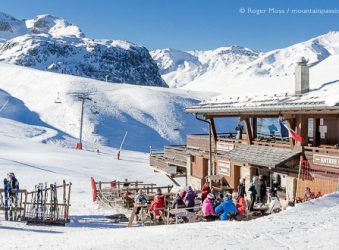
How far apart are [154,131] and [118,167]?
3901 cm

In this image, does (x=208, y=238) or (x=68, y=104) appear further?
(x=68, y=104)

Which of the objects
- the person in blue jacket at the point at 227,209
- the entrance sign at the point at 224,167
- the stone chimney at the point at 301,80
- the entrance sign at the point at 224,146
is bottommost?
the person in blue jacket at the point at 227,209

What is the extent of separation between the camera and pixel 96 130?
244ft

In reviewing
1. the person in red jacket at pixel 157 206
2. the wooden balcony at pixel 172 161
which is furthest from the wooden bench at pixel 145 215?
the wooden balcony at pixel 172 161

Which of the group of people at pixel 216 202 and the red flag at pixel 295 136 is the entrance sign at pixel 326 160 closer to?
the red flag at pixel 295 136

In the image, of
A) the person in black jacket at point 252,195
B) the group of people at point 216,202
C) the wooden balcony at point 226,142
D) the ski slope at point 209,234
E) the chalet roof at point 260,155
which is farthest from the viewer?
the wooden balcony at point 226,142

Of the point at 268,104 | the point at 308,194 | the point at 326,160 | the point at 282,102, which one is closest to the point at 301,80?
the point at 282,102

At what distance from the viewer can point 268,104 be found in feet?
62.6

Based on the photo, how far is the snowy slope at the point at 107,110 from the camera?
75125 mm

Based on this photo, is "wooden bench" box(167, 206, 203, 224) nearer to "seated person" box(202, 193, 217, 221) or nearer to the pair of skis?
"seated person" box(202, 193, 217, 221)

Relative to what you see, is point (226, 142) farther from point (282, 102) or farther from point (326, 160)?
point (326, 160)

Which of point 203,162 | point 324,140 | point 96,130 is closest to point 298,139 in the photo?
point 324,140

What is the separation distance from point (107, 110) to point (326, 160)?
6837 centimetres

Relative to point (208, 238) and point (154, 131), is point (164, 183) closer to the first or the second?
point (208, 238)
